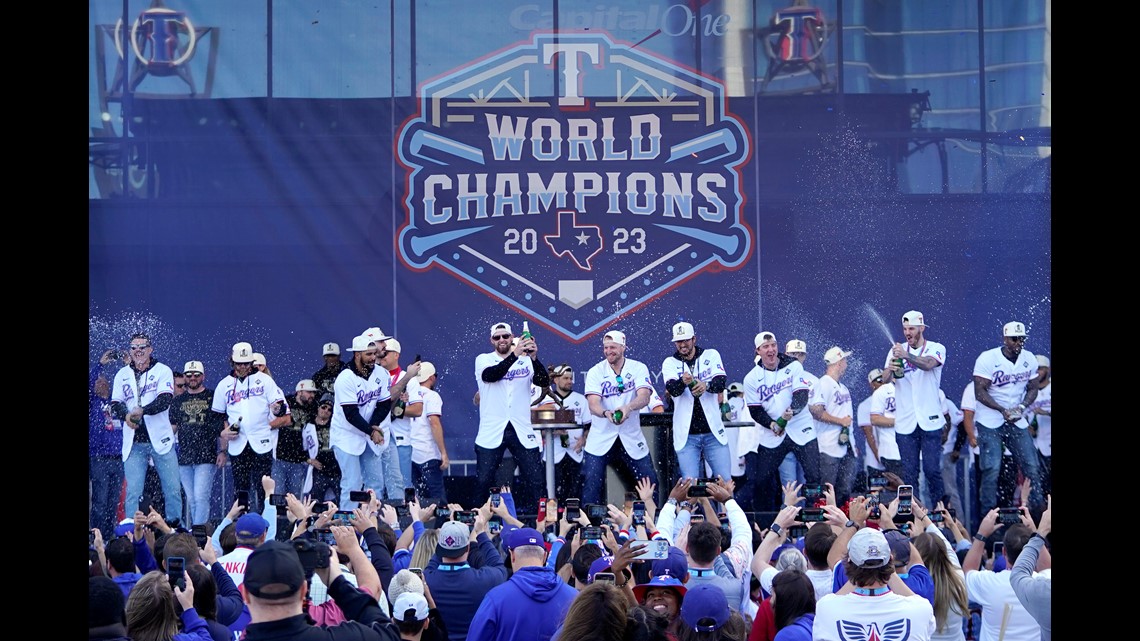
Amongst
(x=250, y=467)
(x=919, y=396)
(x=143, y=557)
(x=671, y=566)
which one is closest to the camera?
(x=671, y=566)

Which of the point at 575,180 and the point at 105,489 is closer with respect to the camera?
the point at 105,489

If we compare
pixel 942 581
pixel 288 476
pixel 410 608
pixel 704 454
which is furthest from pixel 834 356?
pixel 410 608

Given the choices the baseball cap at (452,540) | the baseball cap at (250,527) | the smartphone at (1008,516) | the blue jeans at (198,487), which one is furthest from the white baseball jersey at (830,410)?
the baseball cap at (452,540)

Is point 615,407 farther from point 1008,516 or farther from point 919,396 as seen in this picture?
point 1008,516

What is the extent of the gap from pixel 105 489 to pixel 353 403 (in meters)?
2.55

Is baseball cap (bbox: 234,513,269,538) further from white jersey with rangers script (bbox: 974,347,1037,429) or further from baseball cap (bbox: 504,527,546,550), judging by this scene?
white jersey with rangers script (bbox: 974,347,1037,429)

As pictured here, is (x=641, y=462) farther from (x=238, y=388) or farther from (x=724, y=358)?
(x=238, y=388)

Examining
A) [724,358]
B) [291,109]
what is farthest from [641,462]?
[291,109]

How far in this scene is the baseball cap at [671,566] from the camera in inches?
195

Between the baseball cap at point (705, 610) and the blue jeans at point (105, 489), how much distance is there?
9.13 meters

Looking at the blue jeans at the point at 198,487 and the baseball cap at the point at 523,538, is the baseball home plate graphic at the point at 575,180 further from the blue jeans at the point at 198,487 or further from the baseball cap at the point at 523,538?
the baseball cap at the point at 523,538

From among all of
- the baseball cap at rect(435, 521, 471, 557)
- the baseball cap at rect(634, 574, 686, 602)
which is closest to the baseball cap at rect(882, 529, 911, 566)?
the baseball cap at rect(634, 574, 686, 602)

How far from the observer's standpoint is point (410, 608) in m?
4.20

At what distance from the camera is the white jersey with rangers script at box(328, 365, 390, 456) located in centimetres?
1148
